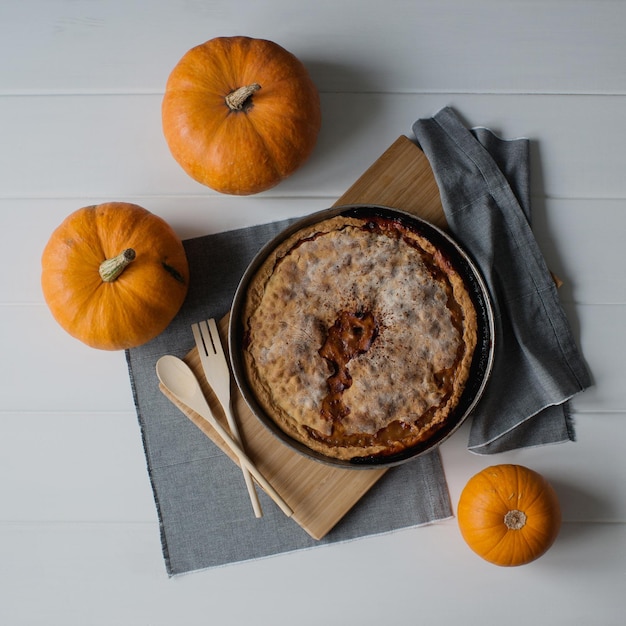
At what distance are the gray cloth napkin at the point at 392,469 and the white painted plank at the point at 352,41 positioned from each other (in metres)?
0.41

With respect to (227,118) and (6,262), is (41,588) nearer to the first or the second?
(6,262)

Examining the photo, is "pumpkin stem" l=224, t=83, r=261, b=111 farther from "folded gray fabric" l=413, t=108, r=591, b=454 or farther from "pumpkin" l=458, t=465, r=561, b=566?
"pumpkin" l=458, t=465, r=561, b=566

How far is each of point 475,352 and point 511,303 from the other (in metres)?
0.27

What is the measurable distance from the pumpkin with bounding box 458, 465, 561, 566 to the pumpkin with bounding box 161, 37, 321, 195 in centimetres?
138

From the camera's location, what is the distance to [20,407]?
8.76 feet

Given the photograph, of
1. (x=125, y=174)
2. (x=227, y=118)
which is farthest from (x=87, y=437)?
(x=227, y=118)

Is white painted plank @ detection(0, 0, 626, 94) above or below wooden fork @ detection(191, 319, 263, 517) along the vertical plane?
above

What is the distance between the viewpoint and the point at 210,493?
2582mm

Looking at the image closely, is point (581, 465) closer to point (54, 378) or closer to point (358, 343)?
point (358, 343)

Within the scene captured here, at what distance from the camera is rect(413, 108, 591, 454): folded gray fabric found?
2.52 metres

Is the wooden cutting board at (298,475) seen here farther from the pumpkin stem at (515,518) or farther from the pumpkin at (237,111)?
the pumpkin at (237,111)

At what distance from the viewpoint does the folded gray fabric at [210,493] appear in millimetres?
2582

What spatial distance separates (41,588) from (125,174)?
1.67m

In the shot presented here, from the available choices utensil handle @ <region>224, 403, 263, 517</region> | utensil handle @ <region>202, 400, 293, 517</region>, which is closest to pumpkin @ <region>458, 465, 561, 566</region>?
utensil handle @ <region>202, 400, 293, 517</region>
